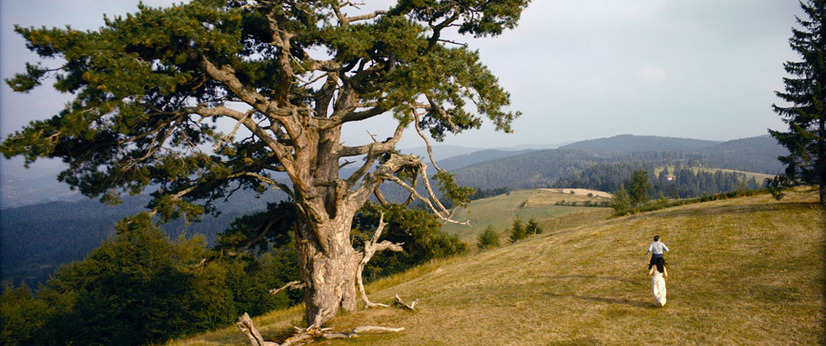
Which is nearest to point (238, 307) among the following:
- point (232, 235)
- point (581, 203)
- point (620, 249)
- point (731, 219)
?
point (232, 235)

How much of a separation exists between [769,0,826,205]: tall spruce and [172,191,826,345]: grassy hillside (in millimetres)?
2050

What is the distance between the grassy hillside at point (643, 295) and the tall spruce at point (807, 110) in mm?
2050

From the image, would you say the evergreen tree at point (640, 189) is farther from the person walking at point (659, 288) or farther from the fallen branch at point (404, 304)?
the fallen branch at point (404, 304)

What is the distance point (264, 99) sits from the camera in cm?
1101

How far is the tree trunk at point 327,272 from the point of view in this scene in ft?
41.2

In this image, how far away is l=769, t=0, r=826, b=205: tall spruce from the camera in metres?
21.0

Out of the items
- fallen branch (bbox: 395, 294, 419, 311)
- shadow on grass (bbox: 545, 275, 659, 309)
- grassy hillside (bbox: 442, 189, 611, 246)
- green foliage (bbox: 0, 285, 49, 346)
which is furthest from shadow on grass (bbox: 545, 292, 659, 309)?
grassy hillside (bbox: 442, 189, 611, 246)

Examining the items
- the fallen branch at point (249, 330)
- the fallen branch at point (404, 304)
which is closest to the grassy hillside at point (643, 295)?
the fallen branch at point (404, 304)

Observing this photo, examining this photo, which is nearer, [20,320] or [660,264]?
[660,264]

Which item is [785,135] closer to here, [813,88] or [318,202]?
[813,88]

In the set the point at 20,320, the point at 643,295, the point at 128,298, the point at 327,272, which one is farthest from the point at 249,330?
the point at 128,298

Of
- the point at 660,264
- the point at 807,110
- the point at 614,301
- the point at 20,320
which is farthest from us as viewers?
the point at 20,320

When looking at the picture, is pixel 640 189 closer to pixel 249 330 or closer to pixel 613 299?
pixel 613 299

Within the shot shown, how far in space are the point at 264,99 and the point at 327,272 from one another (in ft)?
19.4
